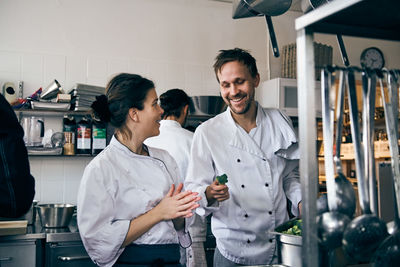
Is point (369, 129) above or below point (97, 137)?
below

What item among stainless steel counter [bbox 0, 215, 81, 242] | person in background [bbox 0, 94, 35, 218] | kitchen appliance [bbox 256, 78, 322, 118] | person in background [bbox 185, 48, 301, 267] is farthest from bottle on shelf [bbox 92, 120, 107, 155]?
person in background [bbox 0, 94, 35, 218]

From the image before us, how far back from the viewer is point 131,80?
2018 millimetres

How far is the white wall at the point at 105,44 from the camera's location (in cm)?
386

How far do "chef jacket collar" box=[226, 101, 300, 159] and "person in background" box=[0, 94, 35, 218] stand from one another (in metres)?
1.03

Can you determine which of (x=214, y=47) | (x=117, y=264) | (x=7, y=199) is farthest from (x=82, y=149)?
(x=7, y=199)

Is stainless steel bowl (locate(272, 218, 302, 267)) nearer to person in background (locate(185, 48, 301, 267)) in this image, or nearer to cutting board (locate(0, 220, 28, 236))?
person in background (locate(185, 48, 301, 267))

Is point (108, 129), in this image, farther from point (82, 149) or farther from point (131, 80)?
point (131, 80)

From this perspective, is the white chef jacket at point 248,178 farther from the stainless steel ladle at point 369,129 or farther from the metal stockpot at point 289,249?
the stainless steel ladle at point 369,129

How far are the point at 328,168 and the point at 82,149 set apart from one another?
10.3 feet

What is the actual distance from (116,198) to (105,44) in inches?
101

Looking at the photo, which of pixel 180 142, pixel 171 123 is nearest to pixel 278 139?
pixel 180 142

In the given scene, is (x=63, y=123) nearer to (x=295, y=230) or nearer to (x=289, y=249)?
(x=295, y=230)

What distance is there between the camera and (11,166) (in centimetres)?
142

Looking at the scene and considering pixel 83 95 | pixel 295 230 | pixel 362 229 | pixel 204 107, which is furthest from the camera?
pixel 204 107
